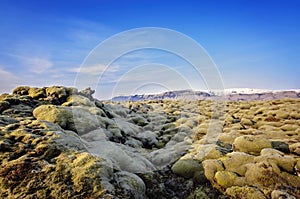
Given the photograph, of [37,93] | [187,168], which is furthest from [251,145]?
[37,93]

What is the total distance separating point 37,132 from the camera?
46.5 ft

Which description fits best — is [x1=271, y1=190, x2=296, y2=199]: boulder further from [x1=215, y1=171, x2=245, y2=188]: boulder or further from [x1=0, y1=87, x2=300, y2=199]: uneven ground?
[x1=215, y1=171, x2=245, y2=188]: boulder

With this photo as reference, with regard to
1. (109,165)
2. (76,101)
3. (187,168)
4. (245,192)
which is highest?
(76,101)

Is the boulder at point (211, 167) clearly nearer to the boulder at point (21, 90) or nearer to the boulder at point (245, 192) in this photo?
the boulder at point (245, 192)

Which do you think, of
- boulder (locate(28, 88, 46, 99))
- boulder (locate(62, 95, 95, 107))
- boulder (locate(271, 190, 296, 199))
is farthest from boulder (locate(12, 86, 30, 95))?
boulder (locate(271, 190, 296, 199))

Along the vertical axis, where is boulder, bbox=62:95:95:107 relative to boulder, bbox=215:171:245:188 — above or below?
above

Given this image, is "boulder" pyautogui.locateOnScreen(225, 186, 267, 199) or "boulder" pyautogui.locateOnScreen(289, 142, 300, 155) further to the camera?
"boulder" pyautogui.locateOnScreen(289, 142, 300, 155)

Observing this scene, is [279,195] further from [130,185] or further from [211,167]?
[130,185]

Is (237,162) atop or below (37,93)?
below

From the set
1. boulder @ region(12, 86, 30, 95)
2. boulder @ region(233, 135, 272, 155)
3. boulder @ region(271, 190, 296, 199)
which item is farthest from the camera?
boulder @ region(12, 86, 30, 95)

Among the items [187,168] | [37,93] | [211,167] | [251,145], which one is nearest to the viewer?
[211,167]

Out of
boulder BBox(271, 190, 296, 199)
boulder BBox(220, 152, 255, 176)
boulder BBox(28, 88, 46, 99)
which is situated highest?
boulder BBox(28, 88, 46, 99)

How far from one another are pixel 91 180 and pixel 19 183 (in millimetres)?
3321

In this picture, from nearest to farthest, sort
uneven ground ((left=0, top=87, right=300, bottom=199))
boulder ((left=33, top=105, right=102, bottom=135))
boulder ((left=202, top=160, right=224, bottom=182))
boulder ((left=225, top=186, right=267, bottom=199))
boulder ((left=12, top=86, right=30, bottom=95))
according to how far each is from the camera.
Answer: uneven ground ((left=0, top=87, right=300, bottom=199)), boulder ((left=225, top=186, right=267, bottom=199)), boulder ((left=202, top=160, right=224, bottom=182)), boulder ((left=33, top=105, right=102, bottom=135)), boulder ((left=12, top=86, right=30, bottom=95))
